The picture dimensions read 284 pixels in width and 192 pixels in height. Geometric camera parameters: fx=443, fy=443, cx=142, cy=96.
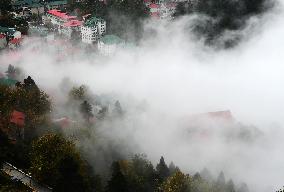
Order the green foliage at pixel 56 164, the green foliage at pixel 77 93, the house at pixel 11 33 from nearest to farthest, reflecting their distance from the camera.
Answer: the green foliage at pixel 56 164 < the green foliage at pixel 77 93 < the house at pixel 11 33

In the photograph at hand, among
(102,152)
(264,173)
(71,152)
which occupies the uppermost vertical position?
(71,152)

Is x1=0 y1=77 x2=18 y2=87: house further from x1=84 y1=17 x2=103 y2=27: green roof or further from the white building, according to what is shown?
the white building

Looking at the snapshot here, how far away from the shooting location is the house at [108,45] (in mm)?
63369

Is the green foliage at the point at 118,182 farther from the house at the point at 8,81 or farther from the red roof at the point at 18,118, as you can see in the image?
the house at the point at 8,81

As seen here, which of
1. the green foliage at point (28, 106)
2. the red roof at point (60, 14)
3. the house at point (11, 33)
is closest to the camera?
the green foliage at point (28, 106)

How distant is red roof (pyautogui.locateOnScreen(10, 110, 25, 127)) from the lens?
3681 centimetres

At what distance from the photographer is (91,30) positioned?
65562mm

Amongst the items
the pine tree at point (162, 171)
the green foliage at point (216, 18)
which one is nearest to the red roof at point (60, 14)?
the green foliage at point (216, 18)

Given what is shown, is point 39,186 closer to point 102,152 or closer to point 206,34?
point 102,152

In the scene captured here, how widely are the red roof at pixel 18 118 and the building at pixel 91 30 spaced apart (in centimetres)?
2990

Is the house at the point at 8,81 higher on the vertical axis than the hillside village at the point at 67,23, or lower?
lower

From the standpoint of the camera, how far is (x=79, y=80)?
182 ft

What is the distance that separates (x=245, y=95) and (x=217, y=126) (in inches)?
975

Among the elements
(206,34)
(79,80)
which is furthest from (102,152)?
(206,34)
